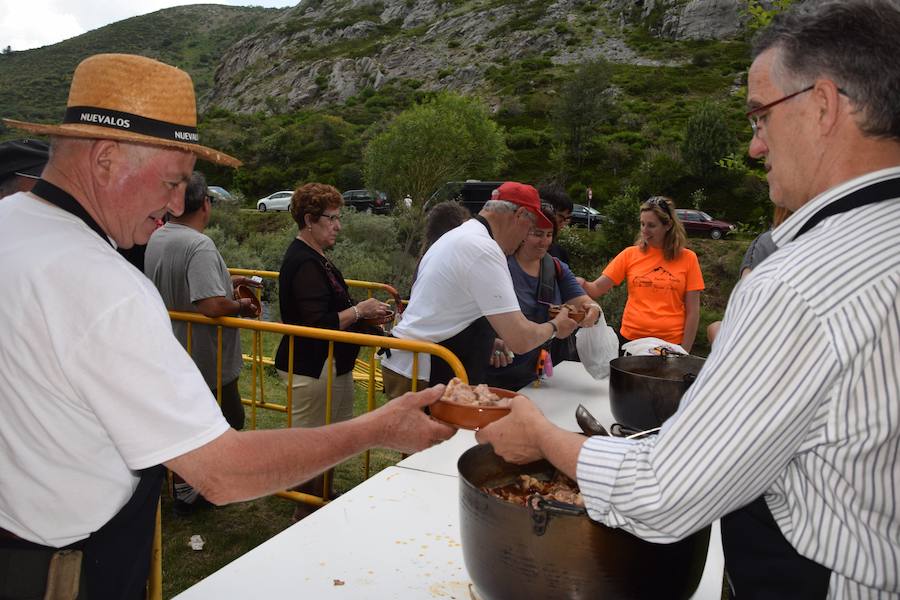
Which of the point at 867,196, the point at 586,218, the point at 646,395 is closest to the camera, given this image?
the point at 867,196

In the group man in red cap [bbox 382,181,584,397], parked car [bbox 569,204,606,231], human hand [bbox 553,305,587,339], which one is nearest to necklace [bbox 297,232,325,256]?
man in red cap [bbox 382,181,584,397]

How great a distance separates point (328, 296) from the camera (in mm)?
4160

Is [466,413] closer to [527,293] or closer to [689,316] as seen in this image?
[527,293]

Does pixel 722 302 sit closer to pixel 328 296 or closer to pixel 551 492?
pixel 328 296

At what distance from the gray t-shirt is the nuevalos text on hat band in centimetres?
249

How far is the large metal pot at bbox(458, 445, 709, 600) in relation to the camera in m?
1.32

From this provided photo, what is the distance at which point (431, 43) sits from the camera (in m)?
94.9

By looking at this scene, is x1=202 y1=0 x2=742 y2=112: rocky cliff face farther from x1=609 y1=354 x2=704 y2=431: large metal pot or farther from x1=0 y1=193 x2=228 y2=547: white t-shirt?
x1=0 y1=193 x2=228 y2=547: white t-shirt

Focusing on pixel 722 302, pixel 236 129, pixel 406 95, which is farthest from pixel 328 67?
pixel 722 302

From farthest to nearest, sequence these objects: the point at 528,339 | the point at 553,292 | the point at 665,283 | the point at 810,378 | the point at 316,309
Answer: the point at 665,283
the point at 553,292
the point at 316,309
the point at 528,339
the point at 810,378

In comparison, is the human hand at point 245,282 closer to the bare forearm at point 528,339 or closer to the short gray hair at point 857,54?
the bare forearm at point 528,339

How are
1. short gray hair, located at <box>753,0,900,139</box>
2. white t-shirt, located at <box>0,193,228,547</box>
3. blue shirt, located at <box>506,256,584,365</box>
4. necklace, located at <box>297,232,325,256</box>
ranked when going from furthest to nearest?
blue shirt, located at <box>506,256,584,365</box>, necklace, located at <box>297,232,325,256</box>, white t-shirt, located at <box>0,193,228,547</box>, short gray hair, located at <box>753,0,900,139</box>

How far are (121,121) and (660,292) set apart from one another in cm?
427

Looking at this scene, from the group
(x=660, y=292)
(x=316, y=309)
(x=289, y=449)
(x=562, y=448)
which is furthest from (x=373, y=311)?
(x=562, y=448)
